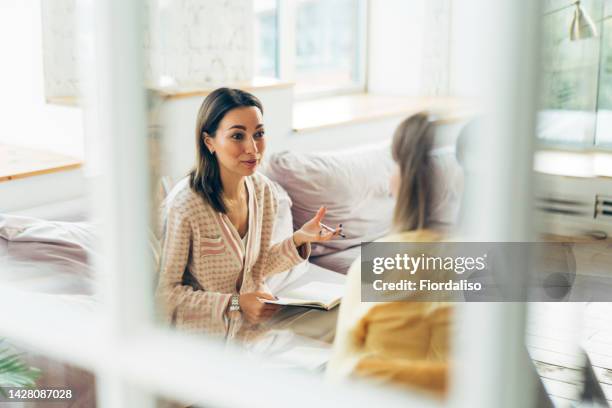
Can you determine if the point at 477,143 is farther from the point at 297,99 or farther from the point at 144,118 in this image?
the point at 297,99

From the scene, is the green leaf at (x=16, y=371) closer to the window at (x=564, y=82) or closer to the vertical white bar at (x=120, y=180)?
the vertical white bar at (x=120, y=180)

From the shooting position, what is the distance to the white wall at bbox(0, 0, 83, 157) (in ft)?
5.06

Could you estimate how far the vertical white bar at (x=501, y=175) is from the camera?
33cm

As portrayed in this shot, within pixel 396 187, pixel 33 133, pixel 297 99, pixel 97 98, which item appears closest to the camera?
pixel 97 98

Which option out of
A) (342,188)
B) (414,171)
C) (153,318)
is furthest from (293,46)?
(153,318)

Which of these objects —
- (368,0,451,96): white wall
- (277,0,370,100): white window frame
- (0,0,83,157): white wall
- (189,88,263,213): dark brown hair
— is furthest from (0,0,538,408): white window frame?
(0,0,83,157): white wall

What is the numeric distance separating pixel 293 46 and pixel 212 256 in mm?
571

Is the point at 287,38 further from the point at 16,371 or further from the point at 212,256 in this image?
the point at 16,371

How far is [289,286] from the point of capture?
2.92 feet

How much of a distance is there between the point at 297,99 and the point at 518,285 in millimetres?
695

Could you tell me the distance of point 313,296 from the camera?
2.79 feet

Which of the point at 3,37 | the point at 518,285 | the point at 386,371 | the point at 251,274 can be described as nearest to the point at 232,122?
the point at 251,274

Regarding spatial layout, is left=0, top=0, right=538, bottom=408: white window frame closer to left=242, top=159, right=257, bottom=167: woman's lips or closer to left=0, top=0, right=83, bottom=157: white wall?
left=242, top=159, right=257, bottom=167: woman's lips

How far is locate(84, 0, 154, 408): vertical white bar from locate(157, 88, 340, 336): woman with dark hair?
0.18m
